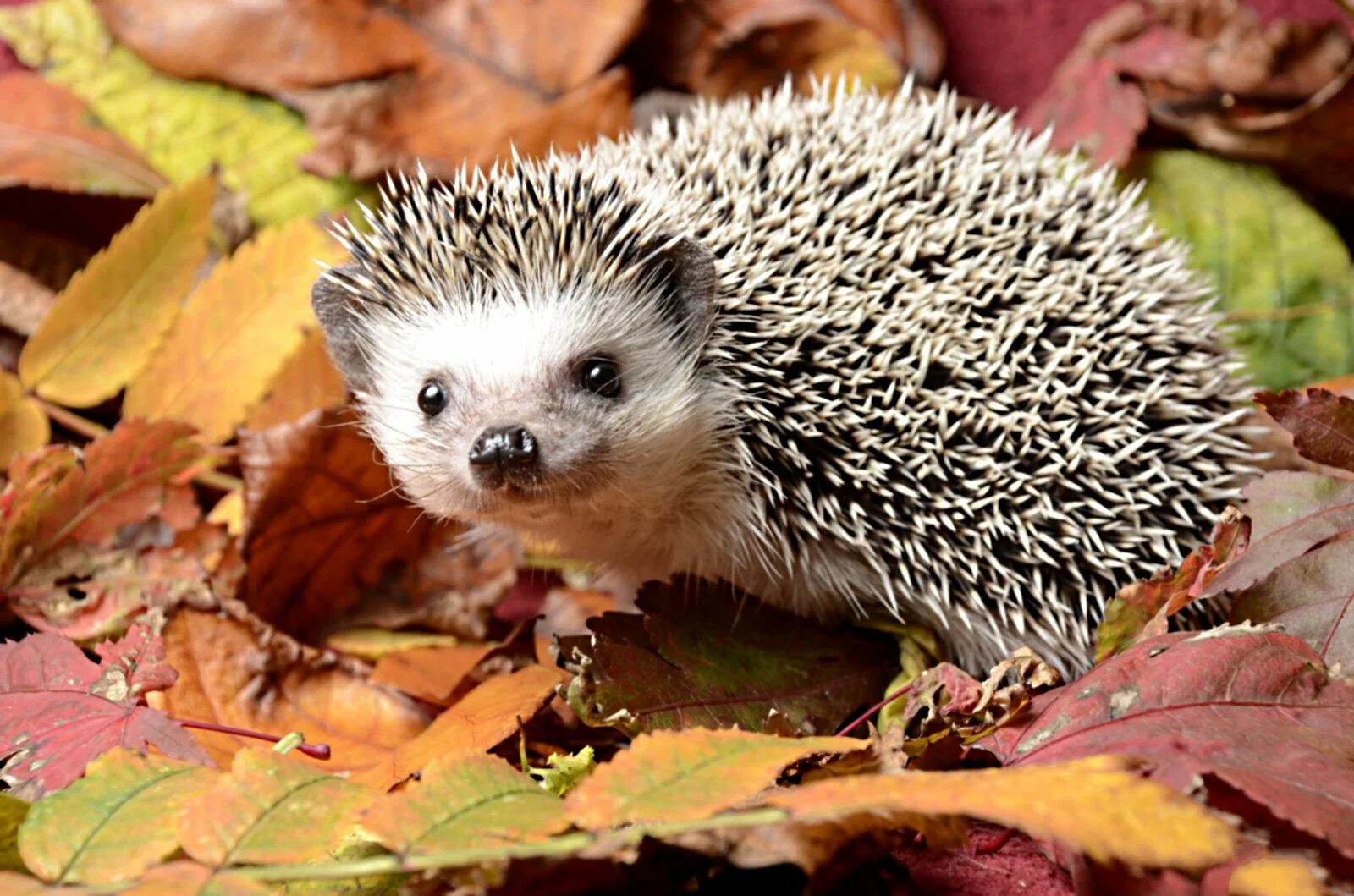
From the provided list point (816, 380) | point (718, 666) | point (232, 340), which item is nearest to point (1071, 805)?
point (718, 666)

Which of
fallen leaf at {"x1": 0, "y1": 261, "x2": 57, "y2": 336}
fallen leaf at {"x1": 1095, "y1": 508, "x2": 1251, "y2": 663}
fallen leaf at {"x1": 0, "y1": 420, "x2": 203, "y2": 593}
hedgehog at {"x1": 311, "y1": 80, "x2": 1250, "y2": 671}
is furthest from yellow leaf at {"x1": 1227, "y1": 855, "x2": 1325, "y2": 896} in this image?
fallen leaf at {"x1": 0, "y1": 261, "x2": 57, "y2": 336}

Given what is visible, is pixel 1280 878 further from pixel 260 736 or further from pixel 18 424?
pixel 18 424

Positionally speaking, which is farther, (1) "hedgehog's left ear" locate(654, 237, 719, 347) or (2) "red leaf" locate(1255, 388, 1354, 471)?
→ (1) "hedgehog's left ear" locate(654, 237, 719, 347)

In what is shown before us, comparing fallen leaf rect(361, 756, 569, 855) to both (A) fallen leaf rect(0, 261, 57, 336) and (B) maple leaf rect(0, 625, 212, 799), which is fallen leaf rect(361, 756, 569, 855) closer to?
(B) maple leaf rect(0, 625, 212, 799)

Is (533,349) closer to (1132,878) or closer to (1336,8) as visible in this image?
(1132,878)

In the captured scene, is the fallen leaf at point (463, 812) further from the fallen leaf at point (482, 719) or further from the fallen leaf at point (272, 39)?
the fallen leaf at point (272, 39)

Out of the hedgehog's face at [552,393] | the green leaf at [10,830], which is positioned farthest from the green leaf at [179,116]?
the green leaf at [10,830]
